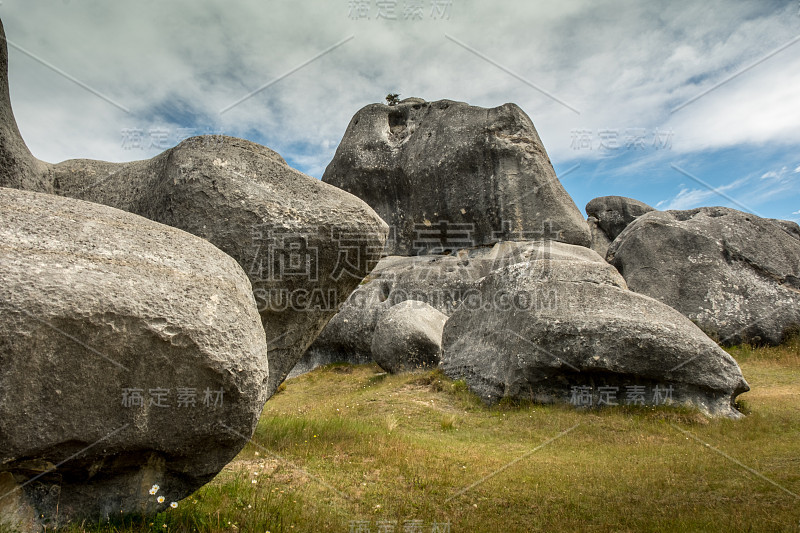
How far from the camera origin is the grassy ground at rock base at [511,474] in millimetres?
4461

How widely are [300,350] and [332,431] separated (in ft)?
3.83

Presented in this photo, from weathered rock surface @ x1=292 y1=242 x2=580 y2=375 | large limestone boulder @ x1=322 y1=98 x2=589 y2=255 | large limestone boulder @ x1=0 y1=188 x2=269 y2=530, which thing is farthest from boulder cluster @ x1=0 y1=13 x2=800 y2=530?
large limestone boulder @ x1=322 y1=98 x2=589 y2=255

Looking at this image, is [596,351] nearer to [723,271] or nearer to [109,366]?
[109,366]

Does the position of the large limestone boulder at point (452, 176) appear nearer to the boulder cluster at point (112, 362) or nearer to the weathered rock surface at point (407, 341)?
the weathered rock surface at point (407, 341)

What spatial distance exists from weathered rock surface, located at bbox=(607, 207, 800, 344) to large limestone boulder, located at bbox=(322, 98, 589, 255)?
2604 mm

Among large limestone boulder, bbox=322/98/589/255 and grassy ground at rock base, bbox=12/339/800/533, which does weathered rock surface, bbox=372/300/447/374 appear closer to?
grassy ground at rock base, bbox=12/339/800/533

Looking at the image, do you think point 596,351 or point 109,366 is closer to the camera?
point 109,366

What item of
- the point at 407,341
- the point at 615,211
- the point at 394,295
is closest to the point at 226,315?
the point at 407,341

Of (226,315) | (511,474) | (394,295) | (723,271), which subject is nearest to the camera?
(226,315)

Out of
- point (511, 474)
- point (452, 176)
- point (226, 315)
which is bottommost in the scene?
point (511, 474)

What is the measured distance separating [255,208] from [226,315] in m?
2.43

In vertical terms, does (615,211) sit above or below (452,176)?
above

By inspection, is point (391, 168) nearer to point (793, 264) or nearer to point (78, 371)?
point (793, 264)

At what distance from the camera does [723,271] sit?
15727mm
